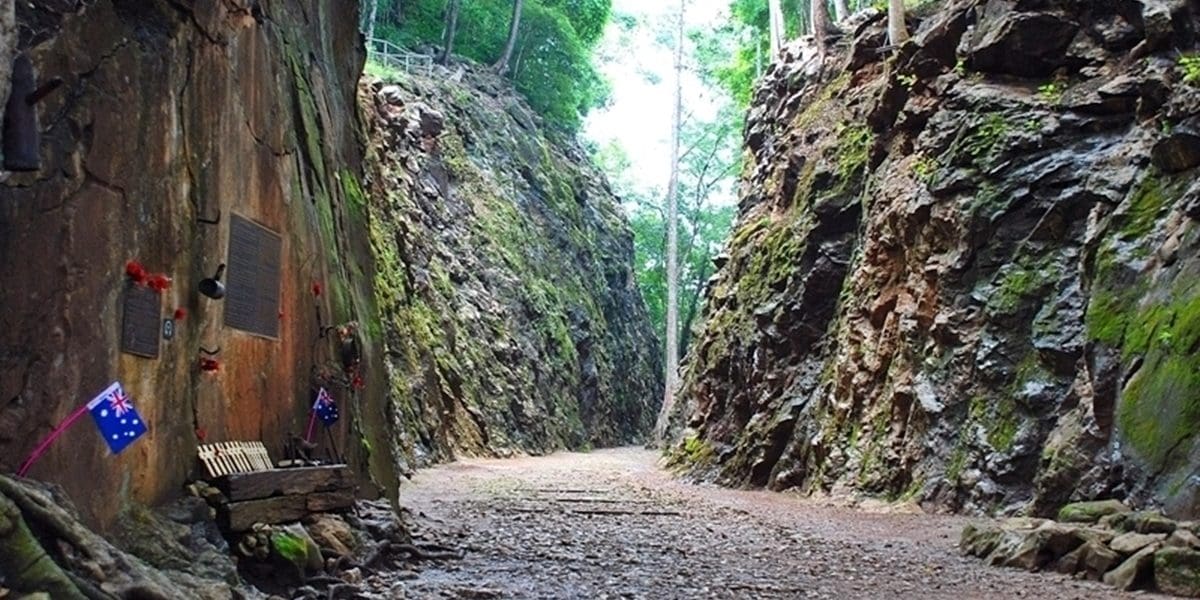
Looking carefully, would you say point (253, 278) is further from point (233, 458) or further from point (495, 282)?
point (495, 282)

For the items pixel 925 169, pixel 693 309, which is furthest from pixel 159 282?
pixel 693 309

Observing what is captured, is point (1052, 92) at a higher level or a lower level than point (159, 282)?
higher

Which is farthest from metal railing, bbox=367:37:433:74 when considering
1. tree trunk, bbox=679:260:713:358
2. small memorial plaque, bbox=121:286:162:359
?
small memorial plaque, bbox=121:286:162:359

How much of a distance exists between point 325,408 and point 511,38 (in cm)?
3327

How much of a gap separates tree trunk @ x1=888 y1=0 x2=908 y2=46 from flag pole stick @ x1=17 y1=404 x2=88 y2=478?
16.2 metres

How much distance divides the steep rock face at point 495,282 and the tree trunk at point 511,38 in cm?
101

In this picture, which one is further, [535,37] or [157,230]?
[535,37]

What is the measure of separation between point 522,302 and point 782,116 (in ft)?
42.1

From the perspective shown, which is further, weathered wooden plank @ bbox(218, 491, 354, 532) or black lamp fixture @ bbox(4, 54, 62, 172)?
weathered wooden plank @ bbox(218, 491, 354, 532)

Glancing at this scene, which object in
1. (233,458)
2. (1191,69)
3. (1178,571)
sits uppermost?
(1191,69)

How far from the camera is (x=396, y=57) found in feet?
112

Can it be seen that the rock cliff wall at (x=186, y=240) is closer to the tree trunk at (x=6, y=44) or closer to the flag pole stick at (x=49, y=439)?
the flag pole stick at (x=49, y=439)

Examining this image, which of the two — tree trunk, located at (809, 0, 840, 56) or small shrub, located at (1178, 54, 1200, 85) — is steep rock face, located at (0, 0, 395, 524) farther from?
tree trunk, located at (809, 0, 840, 56)

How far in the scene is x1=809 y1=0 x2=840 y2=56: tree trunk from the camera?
2186 cm
